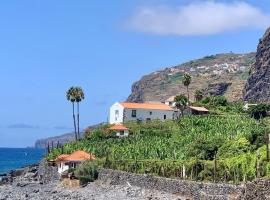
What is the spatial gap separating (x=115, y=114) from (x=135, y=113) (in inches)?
150

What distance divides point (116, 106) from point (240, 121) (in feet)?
96.8

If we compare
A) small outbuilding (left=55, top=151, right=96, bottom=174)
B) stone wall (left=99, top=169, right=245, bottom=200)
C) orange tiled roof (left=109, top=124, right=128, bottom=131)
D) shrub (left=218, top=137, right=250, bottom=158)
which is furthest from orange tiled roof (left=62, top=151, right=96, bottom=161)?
orange tiled roof (left=109, top=124, right=128, bottom=131)

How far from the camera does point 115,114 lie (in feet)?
407

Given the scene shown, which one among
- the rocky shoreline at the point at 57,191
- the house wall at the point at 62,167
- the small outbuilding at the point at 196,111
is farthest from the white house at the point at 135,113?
the house wall at the point at 62,167

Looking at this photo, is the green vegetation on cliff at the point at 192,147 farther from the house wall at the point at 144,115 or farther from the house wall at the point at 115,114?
the house wall at the point at 115,114

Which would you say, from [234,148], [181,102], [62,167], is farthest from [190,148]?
[181,102]

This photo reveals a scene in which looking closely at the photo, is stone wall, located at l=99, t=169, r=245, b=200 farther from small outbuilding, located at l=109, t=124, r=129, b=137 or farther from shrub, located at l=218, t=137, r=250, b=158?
small outbuilding, located at l=109, t=124, r=129, b=137

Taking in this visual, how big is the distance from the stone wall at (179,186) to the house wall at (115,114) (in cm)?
4670

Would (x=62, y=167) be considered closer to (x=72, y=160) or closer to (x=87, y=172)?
(x=72, y=160)

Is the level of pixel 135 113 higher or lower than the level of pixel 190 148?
higher

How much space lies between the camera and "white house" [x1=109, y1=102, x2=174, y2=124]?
122625mm

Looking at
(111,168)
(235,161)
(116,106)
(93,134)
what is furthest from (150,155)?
(116,106)

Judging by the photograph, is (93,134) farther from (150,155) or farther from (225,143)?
(225,143)

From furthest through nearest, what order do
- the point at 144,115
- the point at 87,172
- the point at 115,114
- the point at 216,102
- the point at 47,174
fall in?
the point at 216,102
the point at 115,114
the point at 144,115
the point at 47,174
the point at 87,172
